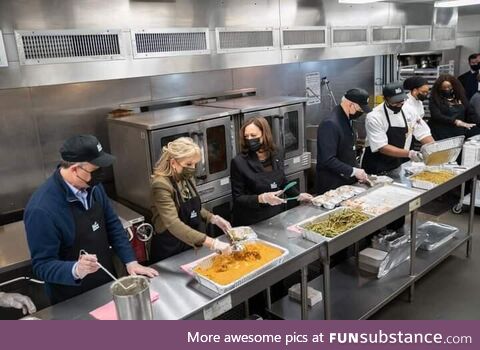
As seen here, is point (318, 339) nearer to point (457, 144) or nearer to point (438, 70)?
point (457, 144)

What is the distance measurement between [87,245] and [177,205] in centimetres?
58

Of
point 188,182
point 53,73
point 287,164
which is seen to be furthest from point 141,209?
point 287,164

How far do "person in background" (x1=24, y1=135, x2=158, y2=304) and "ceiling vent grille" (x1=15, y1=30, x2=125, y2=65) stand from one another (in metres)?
0.94

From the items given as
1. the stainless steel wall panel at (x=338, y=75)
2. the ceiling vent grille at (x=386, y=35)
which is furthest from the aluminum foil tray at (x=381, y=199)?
the ceiling vent grille at (x=386, y=35)

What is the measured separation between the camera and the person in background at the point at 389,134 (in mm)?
3584

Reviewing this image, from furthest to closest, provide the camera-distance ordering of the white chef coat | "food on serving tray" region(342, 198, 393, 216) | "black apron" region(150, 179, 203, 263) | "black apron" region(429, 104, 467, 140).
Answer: "black apron" region(429, 104, 467, 140)
the white chef coat
"food on serving tray" region(342, 198, 393, 216)
"black apron" region(150, 179, 203, 263)

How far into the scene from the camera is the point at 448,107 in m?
5.09

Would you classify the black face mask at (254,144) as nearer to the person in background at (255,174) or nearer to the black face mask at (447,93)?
the person in background at (255,174)

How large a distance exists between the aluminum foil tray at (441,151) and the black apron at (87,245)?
252cm

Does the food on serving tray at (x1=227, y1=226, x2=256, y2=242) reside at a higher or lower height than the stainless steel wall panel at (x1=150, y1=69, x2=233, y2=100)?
lower

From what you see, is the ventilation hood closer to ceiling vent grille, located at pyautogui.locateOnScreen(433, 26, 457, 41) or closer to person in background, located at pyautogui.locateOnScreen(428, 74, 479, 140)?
person in background, located at pyautogui.locateOnScreen(428, 74, 479, 140)

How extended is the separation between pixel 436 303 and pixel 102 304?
2.61 metres

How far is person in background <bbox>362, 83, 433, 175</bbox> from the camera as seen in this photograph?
3.58 metres

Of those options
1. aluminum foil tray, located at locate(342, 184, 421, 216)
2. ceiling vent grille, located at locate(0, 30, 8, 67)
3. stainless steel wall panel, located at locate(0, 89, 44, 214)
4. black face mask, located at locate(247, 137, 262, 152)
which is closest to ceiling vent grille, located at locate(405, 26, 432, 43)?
aluminum foil tray, located at locate(342, 184, 421, 216)
